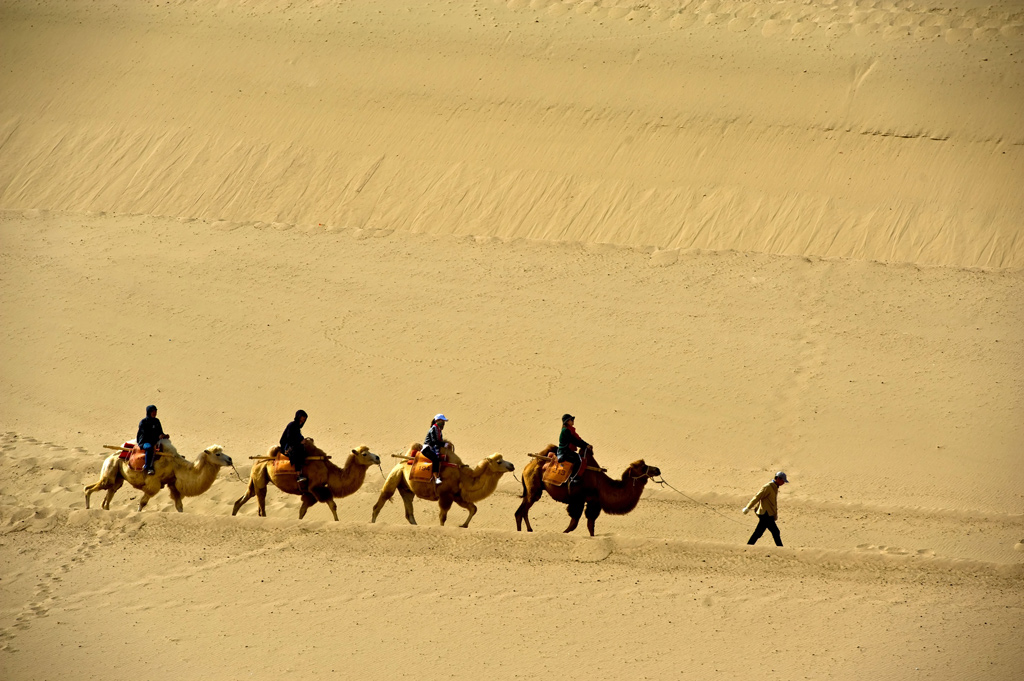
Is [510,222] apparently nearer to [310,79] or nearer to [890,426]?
[310,79]

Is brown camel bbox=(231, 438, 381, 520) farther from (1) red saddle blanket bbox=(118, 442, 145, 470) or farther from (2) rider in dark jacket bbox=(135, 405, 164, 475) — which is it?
(1) red saddle blanket bbox=(118, 442, 145, 470)

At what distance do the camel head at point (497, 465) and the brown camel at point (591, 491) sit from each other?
0.37m

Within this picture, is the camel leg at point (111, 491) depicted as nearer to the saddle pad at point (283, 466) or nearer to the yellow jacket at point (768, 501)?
the saddle pad at point (283, 466)

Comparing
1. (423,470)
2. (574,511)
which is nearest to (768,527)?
(574,511)

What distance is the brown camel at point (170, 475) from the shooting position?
16.8 metres

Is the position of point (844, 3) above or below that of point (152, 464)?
above

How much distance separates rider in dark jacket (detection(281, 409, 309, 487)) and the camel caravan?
0.5 inches

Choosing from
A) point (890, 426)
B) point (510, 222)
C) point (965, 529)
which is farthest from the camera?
point (510, 222)

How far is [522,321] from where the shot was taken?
905 inches

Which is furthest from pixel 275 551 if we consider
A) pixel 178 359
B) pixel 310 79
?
pixel 310 79

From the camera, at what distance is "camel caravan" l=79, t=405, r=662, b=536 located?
1659 cm

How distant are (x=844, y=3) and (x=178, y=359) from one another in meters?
15.9

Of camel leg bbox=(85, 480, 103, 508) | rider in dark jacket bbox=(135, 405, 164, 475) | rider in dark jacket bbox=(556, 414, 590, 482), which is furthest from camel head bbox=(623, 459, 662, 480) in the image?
camel leg bbox=(85, 480, 103, 508)

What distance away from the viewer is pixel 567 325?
75.0 feet
